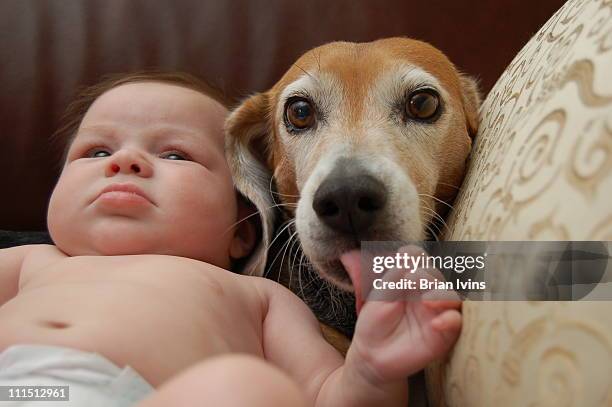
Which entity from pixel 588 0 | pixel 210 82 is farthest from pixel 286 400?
pixel 210 82

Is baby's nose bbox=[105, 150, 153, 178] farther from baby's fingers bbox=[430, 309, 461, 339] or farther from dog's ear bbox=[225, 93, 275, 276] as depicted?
baby's fingers bbox=[430, 309, 461, 339]

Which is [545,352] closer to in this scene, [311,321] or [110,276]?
[311,321]

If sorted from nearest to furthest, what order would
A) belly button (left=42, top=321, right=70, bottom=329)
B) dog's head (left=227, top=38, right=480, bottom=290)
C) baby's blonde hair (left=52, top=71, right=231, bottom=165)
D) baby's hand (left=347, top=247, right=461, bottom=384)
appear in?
baby's hand (left=347, top=247, right=461, bottom=384)
belly button (left=42, top=321, right=70, bottom=329)
dog's head (left=227, top=38, right=480, bottom=290)
baby's blonde hair (left=52, top=71, right=231, bottom=165)

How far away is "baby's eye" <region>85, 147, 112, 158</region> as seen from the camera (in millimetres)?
1170

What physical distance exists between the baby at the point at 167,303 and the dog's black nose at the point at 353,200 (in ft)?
0.65

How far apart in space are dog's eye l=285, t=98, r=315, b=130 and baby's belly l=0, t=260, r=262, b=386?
1.31ft

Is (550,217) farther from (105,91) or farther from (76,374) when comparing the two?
(105,91)

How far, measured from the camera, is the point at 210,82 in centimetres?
160

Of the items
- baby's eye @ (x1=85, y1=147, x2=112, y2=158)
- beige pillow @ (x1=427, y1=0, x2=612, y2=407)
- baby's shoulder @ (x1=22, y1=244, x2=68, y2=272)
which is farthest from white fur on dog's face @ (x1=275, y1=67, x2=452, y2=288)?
baby's shoulder @ (x1=22, y1=244, x2=68, y2=272)

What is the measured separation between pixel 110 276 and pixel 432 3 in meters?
1.18

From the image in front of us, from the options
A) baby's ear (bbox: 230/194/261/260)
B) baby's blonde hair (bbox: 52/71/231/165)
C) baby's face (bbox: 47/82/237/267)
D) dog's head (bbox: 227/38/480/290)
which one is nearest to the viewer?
dog's head (bbox: 227/38/480/290)

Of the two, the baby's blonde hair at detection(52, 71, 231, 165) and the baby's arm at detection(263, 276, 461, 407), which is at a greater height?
the baby's blonde hair at detection(52, 71, 231, 165)

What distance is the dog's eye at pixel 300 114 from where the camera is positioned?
3.82ft

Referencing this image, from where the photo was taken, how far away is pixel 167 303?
836 millimetres
